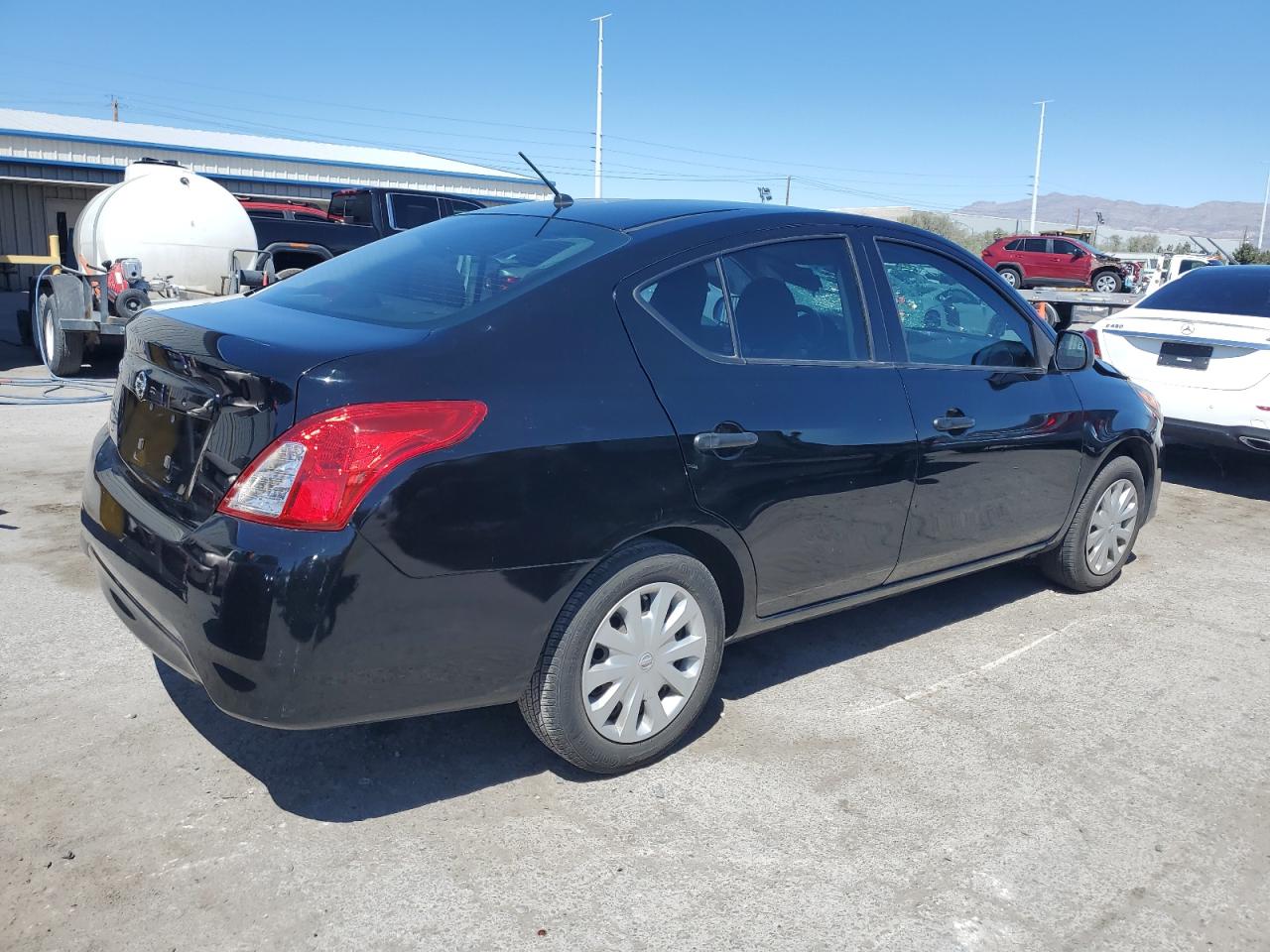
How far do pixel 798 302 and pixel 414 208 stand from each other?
37.0 feet

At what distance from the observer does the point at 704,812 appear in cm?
310

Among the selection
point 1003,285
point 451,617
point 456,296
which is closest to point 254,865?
point 451,617

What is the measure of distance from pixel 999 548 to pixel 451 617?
105 inches

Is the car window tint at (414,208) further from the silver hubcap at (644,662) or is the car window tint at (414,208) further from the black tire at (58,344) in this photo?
the silver hubcap at (644,662)

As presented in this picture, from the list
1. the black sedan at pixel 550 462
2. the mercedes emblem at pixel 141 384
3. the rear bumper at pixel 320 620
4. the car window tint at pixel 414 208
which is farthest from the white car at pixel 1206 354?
the car window tint at pixel 414 208

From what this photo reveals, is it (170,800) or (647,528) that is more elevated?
(647,528)

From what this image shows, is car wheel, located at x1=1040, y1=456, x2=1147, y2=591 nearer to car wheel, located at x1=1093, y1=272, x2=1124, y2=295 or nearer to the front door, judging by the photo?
the front door

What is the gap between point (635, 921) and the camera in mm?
2607

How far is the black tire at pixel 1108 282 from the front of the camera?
96.2ft

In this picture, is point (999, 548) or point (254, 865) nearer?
point (254, 865)

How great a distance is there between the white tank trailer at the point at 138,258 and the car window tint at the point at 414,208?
93.7 inches

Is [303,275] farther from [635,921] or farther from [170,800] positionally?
[635,921]

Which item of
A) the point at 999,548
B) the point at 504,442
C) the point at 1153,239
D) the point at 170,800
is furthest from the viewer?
the point at 1153,239

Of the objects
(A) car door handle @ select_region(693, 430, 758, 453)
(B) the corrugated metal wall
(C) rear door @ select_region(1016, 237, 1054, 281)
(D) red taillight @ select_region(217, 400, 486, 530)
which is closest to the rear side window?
(A) car door handle @ select_region(693, 430, 758, 453)
